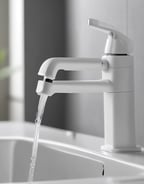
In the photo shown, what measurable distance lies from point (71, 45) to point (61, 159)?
1.80 ft

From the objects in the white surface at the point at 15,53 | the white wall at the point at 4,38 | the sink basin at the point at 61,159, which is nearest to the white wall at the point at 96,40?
the sink basin at the point at 61,159

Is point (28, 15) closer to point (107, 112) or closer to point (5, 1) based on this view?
point (107, 112)

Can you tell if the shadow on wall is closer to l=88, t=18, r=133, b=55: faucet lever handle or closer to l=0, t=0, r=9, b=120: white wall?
l=88, t=18, r=133, b=55: faucet lever handle

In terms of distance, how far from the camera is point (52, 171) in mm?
946

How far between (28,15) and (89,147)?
2.20 ft

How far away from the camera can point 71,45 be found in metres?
1.42

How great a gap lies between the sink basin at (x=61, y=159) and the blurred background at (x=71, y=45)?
0.43 ft

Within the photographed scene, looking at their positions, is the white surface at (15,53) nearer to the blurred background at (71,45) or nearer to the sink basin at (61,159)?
the blurred background at (71,45)

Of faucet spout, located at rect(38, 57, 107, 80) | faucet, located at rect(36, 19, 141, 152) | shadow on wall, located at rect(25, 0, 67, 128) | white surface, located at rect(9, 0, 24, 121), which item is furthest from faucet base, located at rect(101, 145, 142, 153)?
white surface, located at rect(9, 0, 24, 121)

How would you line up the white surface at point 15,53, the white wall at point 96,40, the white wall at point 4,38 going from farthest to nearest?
the white wall at point 4,38 < the white surface at point 15,53 < the white wall at point 96,40

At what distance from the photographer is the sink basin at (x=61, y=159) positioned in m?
0.79

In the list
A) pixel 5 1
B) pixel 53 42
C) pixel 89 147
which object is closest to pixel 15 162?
pixel 89 147

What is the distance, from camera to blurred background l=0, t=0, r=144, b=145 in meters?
1.05

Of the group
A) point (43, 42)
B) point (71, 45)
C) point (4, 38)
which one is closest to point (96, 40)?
point (71, 45)
